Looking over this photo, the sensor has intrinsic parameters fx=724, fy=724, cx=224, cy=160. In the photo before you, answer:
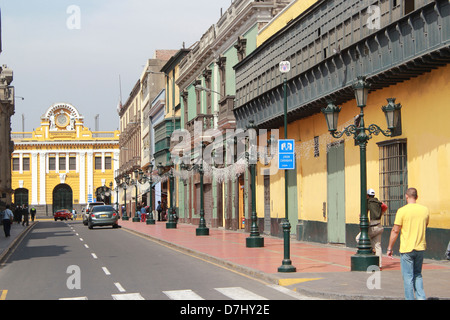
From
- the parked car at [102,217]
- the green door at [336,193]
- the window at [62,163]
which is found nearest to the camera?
the green door at [336,193]

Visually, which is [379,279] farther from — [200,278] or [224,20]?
[224,20]

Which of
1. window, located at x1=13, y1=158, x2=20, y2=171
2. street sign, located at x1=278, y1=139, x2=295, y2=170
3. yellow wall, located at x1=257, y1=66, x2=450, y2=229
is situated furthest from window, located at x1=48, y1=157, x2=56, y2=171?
street sign, located at x1=278, y1=139, x2=295, y2=170

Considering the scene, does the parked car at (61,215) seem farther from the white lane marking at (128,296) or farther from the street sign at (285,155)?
the white lane marking at (128,296)

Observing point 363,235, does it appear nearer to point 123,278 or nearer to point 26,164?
point 123,278

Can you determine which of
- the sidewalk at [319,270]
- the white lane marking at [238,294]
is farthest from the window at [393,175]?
the white lane marking at [238,294]

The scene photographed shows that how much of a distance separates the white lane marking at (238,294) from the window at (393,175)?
25.7 feet

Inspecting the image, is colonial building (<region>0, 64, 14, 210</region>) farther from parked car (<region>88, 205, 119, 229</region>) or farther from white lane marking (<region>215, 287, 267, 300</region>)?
white lane marking (<region>215, 287, 267, 300</region>)

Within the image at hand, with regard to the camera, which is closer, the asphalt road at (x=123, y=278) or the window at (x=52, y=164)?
the asphalt road at (x=123, y=278)

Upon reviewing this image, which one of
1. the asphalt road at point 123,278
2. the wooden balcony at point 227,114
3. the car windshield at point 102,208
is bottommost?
the asphalt road at point 123,278

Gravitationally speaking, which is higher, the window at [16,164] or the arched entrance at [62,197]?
the window at [16,164]

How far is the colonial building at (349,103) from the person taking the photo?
1867 centimetres

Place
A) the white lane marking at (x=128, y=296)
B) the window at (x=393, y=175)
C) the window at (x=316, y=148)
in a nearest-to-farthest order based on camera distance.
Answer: the white lane marking at (x=128, y=296), the window at (x=393, y=175), the window at (x=316, y=148)

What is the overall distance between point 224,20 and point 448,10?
25.8 meters
